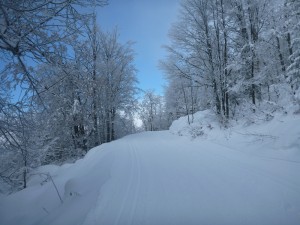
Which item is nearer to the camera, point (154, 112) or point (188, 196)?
point (188, 196)

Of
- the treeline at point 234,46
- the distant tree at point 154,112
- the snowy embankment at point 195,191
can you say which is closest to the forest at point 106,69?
the treeline at point 234,46

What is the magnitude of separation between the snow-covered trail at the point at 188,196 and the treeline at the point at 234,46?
618 cm

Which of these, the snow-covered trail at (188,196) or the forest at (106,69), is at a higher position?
the forest at (106,69)

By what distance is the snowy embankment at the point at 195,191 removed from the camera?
3.35 metres

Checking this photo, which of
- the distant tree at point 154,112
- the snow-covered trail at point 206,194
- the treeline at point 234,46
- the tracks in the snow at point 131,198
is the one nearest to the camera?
the snow-covered trail at point 206,194

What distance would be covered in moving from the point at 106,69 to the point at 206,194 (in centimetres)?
1735

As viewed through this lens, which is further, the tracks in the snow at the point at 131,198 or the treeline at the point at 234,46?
the treeline at the point at 234,46

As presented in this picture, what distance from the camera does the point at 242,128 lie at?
981 centimetres

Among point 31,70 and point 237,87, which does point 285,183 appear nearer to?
point 31,70

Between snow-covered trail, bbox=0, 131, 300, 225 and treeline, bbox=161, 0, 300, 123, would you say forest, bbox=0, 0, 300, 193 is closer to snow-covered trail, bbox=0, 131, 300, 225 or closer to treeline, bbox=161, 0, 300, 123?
treeline, bbox=161, 0, 300, 123

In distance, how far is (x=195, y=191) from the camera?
167 inches

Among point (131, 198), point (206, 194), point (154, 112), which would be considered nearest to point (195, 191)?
point (206, 194)

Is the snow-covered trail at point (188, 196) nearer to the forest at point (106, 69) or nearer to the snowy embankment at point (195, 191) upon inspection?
the snowy embankment at point (195, 191)

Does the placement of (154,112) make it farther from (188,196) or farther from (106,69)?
(188,196)
